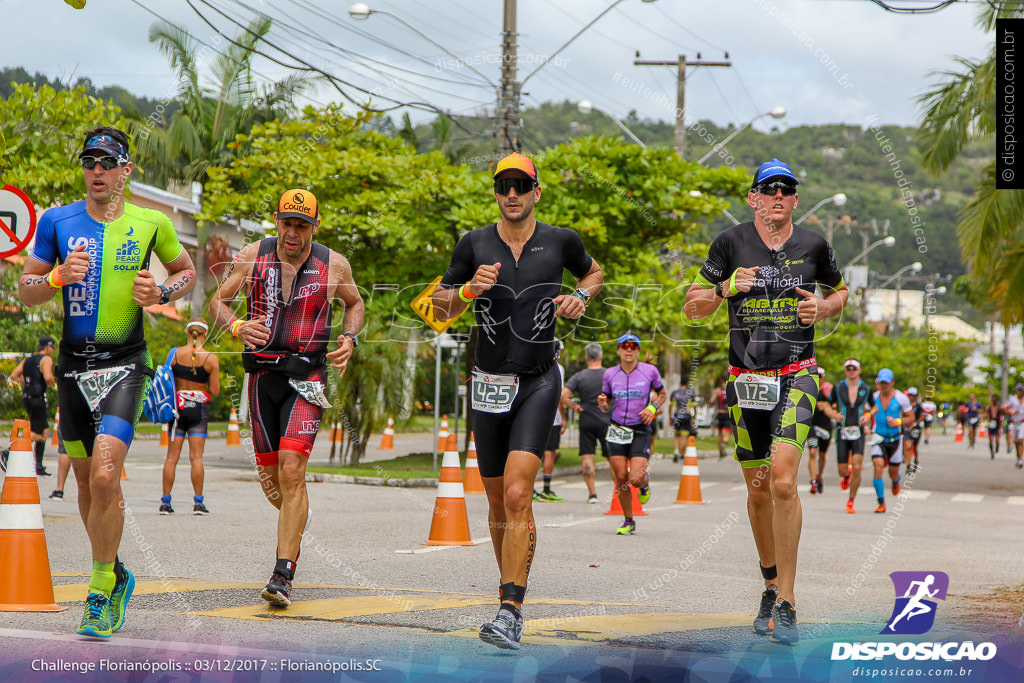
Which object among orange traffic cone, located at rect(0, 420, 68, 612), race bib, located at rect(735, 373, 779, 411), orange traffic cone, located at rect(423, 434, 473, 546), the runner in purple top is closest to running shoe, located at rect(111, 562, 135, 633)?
orange traffic cone, located at rect(0, 420, 68, 612)

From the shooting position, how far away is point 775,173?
234 inches

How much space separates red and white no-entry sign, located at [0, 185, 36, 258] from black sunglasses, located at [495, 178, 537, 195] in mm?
6220

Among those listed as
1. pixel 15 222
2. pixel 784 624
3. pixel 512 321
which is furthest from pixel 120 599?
pixel 15 222

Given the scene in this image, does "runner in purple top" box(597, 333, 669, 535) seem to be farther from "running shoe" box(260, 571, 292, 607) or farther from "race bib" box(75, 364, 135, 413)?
"race bib" box(75, 364, 135, 413)

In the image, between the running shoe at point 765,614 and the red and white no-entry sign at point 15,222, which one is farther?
the red and white no-entry sign at point 15,222

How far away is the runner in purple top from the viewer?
1195 cm

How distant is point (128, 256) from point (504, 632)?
2495 mm

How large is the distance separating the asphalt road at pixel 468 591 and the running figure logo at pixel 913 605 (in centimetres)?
16

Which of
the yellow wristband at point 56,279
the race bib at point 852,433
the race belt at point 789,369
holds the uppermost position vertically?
the yellow wristband at point 56,279

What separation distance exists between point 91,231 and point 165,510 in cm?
733

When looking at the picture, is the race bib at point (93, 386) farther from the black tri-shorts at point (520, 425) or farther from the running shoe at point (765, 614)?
the running shoe at point (765, 614)

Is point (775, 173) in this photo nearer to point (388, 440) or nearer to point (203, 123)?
point (388, 440)

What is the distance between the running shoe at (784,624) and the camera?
5250 mm

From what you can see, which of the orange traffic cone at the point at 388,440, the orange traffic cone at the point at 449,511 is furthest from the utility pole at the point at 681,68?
the orange traffic cone at the point at 449,511
